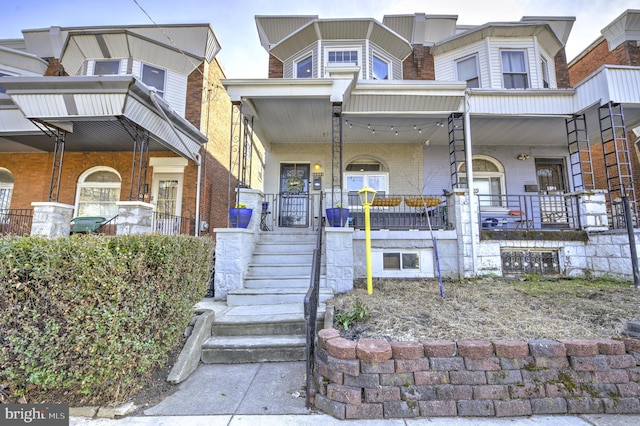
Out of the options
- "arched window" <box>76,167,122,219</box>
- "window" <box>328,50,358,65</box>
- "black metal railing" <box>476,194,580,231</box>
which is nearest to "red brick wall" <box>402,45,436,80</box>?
"window" <box>328,50,358,65</box>

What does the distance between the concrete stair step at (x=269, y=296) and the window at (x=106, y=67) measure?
8.28m

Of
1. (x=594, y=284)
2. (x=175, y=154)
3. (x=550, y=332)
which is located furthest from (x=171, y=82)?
(x=594, y=284)

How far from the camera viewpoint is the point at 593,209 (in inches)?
243

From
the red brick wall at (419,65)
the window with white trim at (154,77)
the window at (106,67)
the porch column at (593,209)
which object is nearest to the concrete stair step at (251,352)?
the porch column at (593,209)

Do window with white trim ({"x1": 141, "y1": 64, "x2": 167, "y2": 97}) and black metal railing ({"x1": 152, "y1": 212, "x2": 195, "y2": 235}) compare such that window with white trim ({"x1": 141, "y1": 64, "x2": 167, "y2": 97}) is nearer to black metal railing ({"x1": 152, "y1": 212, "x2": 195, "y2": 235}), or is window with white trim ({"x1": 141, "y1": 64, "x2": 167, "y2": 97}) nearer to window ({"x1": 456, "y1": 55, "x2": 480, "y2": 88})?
black metal railing ({"x1": 152, "y1": 212, "x2": 195, "y2": 235})

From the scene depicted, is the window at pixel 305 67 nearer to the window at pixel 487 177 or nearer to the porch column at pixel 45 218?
the window at pixel 487 177

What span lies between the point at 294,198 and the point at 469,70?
647cm

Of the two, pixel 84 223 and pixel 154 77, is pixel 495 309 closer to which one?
pixel 84 223

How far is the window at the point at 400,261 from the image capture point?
236 inches

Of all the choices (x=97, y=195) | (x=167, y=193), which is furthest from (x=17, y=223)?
(x=167, y=193)

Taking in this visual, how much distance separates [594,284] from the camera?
17.3ft

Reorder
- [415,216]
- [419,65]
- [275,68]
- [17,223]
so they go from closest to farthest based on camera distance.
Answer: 1. [415,216]
2. [17,223]
3. [419,65]
4. [275,68]

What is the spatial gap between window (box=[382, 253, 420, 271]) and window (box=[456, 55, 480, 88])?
582cm

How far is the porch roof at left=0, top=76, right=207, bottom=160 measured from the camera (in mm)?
5926
